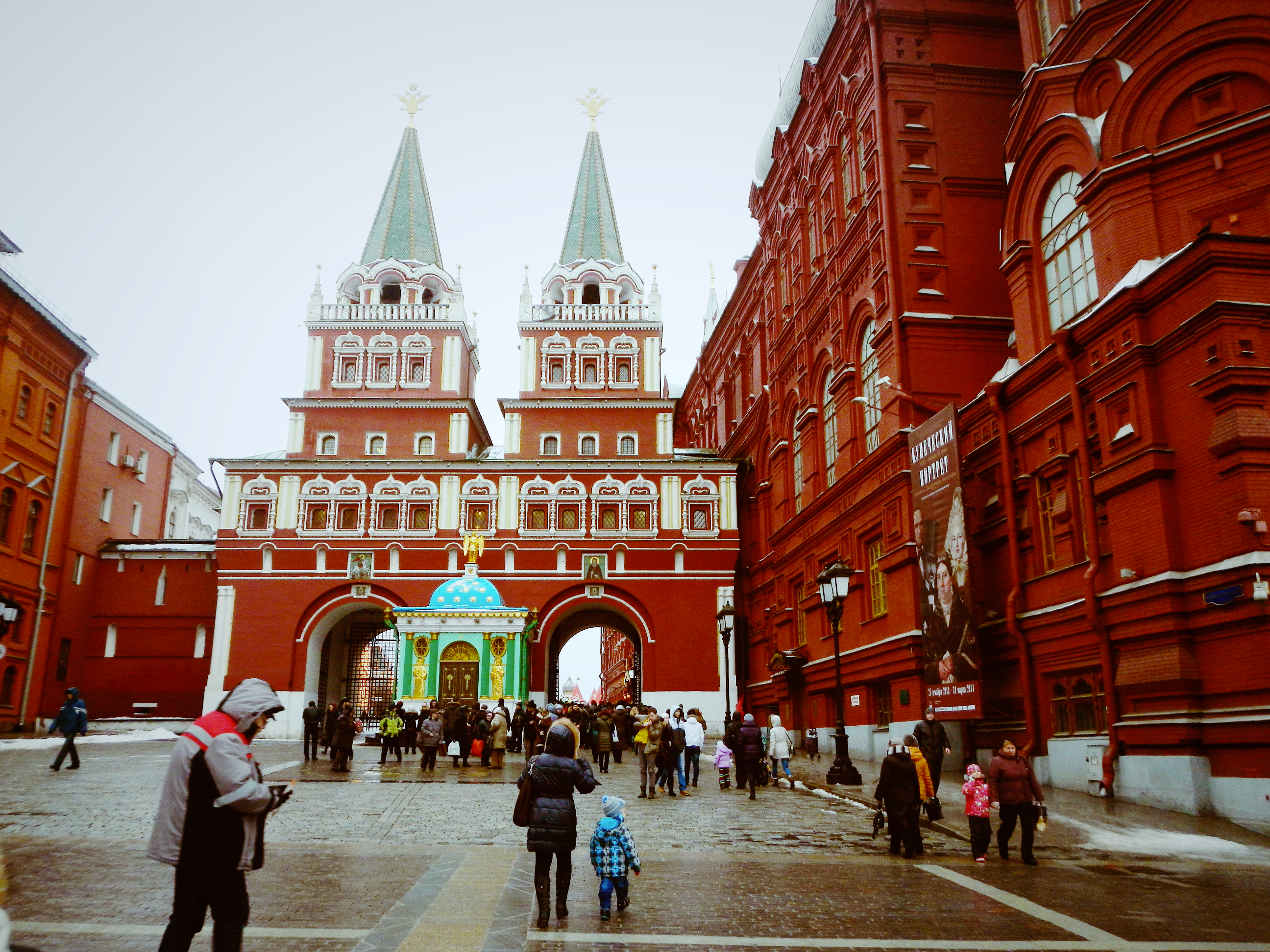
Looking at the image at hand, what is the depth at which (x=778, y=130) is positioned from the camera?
3600 cm

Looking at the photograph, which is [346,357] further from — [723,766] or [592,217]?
[723,766]

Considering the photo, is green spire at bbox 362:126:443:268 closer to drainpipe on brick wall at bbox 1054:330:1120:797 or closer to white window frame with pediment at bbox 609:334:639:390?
white window frame with pediment at bbox 609:334:639:390

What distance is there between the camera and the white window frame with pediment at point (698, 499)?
1690 inches

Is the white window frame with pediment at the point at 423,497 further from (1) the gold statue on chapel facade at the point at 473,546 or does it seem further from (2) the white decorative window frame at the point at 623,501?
(2) the white decorative window frame at the point at 623,501

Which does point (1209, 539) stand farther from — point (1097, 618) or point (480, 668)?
Answer: point (480, 668)

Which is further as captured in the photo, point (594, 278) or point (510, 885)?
point (594, 278)

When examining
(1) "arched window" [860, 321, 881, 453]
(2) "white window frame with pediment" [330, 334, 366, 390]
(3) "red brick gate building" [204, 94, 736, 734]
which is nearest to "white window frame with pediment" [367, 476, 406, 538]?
(3) "red brick gate building" [204, 94, 736, 734]

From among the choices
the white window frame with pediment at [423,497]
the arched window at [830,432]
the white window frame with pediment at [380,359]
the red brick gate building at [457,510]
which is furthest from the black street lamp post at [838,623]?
the white window frame with pediment at [380,359]

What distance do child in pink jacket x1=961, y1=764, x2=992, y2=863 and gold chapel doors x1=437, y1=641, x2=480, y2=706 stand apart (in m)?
26.3

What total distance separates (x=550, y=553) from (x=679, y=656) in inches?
268

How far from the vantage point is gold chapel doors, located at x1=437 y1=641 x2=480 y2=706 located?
3603 cm

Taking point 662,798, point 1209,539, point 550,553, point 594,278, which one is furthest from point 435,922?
point 594,278

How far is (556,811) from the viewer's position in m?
7.95

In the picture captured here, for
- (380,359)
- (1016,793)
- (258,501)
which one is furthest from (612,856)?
(380,359)
